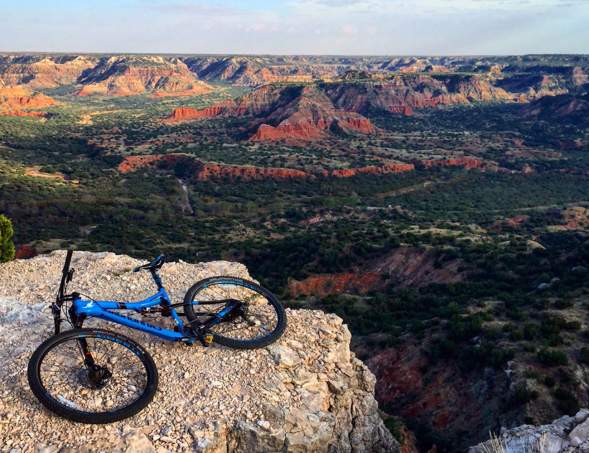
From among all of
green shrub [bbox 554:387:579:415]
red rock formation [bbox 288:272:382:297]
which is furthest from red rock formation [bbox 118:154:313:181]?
green shrub [bbox 554:387:579:415]

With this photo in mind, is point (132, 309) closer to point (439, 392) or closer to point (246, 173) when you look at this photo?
point (439, 392)

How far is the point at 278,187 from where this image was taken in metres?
83.8

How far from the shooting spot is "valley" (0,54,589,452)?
18641mm

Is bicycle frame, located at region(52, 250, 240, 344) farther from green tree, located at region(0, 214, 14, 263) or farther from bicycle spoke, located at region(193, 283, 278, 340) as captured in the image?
green tree, located at region(0, 214, 14, 263)

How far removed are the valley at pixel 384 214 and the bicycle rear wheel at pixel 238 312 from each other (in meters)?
8.29

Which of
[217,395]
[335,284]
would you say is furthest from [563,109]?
[217,395]

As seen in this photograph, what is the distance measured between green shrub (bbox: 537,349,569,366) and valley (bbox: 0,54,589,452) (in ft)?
0.12

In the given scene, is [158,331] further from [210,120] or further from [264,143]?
[210,120]

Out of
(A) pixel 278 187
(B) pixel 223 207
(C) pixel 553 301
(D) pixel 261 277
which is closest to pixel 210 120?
(A) pixel 278 187

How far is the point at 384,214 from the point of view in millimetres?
62438

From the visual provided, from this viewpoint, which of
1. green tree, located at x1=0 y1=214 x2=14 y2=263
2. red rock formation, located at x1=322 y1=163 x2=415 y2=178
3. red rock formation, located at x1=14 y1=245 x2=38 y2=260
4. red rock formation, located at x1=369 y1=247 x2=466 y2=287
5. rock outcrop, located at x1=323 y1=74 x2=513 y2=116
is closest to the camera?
green tree, located at x1=0 y1=214 x2=14 y2=263

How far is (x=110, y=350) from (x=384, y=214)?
56.4 m

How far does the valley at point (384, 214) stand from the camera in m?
18.6

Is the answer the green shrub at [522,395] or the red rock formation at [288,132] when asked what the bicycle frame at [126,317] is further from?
the red rock formation at [288,132]
